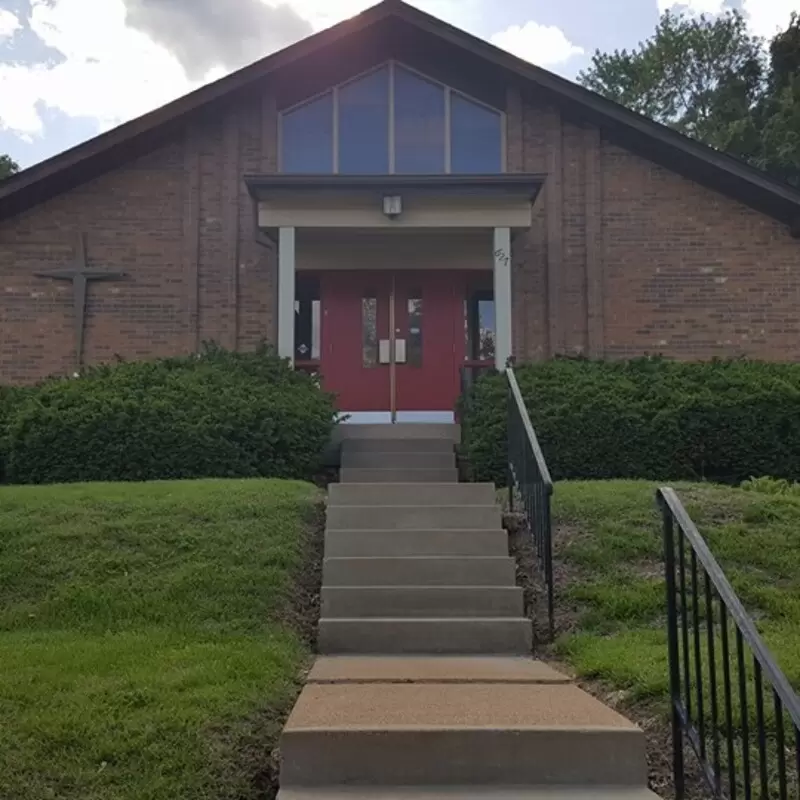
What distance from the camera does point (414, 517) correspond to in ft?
24.2

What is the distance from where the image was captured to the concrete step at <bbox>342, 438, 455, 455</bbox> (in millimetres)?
9906

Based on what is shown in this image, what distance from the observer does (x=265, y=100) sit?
42.6ft

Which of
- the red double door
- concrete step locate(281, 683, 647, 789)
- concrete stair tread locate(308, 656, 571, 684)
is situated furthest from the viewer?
the red double door

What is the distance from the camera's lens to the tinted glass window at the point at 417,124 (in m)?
13.0

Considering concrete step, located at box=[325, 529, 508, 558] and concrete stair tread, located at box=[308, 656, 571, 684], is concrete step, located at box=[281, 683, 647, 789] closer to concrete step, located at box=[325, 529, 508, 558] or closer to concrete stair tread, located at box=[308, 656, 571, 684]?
concrete stair tread, located at box=[308, 656, 571, 684]

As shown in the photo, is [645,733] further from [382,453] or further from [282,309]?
[282,309]

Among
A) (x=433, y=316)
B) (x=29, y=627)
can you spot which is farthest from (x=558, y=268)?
(x=29, y=627)

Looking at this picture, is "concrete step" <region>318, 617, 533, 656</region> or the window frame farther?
the window frame

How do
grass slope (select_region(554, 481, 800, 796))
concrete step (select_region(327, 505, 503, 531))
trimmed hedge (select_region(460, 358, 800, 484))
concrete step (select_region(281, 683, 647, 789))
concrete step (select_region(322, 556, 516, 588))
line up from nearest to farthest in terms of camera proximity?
concrete step (select_region(281, 683, 647, 789))
grass slope (select_region(554, 481, 800, 796))
concrete step (select_region(322, 556, 516, 588))
concrete step (select_region(327, 505, 503, 531))
trimmed hedge (select_region(460, 358, 800, 484))

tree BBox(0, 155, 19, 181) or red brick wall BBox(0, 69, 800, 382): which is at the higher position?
tree BBox(0, 155, 19, 181)

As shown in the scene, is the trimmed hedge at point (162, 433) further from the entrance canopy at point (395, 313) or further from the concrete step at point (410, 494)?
the entrance canopy at point (395, 313)

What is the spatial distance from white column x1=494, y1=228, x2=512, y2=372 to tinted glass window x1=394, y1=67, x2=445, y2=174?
1.95 metres

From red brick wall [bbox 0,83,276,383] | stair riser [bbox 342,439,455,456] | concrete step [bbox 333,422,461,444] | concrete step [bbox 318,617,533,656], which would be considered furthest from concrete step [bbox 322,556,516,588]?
red brick wall [bbox 0,83,276,383]

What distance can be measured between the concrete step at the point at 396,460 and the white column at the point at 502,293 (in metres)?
2.13
